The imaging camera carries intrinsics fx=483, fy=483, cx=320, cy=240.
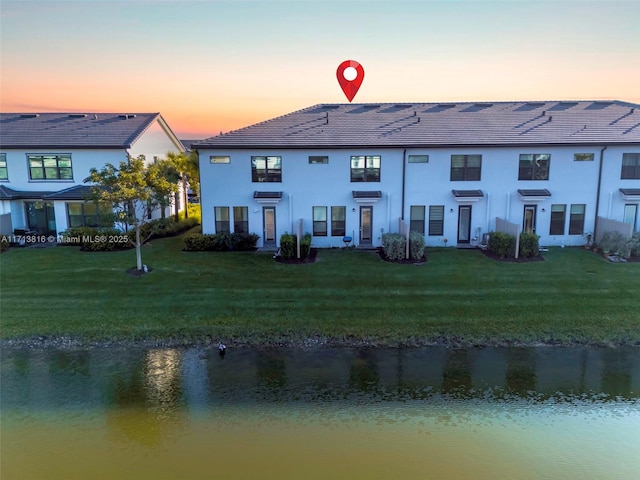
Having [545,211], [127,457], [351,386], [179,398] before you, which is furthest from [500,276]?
[127,457]

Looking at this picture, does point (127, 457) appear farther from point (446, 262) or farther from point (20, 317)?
point (446, 262)

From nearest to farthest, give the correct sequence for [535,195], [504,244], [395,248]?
[395,248] → [504,244] → [535,195]

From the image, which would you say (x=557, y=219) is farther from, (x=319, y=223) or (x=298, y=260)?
(x=298, y=260)

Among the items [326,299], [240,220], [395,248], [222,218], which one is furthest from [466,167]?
[222,218]

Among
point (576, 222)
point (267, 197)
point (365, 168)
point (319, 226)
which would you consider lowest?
point (319, 226)

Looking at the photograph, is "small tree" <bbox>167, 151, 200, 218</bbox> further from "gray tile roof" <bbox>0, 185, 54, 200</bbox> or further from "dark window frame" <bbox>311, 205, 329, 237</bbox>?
"dark window frame" <bbox>311, 205, 329, 237</bbox>

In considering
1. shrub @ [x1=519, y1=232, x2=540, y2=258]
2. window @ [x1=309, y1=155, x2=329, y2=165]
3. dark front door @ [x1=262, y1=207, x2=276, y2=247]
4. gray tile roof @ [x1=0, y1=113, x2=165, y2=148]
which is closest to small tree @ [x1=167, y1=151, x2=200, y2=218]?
gray tile roof @ [x1=0, y1=113, x2=165, y2=148]
